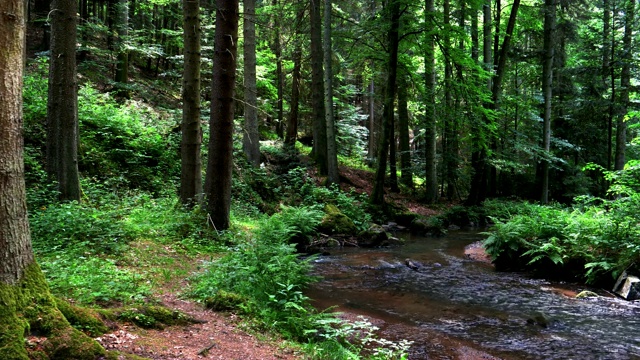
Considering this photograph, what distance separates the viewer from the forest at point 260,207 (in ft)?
13.0

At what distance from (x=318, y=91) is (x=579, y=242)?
11873 mm

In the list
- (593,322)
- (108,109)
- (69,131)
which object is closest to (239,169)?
(108,109)

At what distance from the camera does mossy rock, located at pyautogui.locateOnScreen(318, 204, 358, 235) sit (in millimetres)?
13469

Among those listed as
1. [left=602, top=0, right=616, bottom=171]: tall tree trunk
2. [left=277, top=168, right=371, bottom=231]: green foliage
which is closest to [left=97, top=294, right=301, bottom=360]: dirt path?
[left=277, top=168, right=371, bottom=231]: green foliage

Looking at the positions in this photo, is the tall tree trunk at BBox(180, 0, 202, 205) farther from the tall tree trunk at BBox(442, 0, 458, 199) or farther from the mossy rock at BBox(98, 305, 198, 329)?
the tall tree trunk at BBox(442, 0, 458, 199)

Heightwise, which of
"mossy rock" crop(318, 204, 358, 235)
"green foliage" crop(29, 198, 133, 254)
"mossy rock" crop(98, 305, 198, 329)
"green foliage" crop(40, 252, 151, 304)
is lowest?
"mossy rock" crop(318, 204, 358, 235)

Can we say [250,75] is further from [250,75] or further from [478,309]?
[478,309]

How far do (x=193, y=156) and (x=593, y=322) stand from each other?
8.40m

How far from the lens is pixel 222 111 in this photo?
876cm

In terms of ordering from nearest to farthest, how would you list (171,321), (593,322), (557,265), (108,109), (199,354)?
(199,354) → (171,321) → (593,322) → (557,265) → (108,109)

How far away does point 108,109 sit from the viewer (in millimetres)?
13875

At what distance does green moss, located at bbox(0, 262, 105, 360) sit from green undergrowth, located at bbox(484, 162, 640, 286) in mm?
9077

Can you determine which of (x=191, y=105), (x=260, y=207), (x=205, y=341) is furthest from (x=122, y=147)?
(x=205, y=341)

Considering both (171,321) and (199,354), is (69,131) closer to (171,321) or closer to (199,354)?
(171,321)
